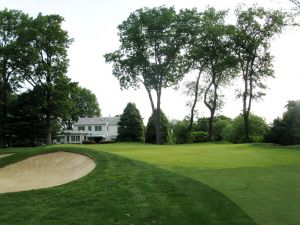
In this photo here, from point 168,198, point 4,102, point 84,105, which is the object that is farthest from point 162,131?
point 168,198

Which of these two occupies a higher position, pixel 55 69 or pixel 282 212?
pixel 55 69

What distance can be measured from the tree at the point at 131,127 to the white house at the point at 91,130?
84.5ft

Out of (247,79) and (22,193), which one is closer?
(22,193)

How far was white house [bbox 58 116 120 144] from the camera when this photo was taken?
90.5 metres

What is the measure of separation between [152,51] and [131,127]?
1870 centimetres

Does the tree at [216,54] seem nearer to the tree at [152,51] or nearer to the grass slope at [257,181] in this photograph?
the tree at [152,51]

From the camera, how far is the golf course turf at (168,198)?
8672 mm

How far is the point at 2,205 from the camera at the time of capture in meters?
10.1

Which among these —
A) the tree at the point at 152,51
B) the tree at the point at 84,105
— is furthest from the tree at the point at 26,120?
the tree at the point at 84,105

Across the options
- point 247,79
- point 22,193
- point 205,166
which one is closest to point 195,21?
point 247,79

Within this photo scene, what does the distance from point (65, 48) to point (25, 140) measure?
1705cm

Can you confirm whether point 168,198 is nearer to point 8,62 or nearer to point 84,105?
point 8,62

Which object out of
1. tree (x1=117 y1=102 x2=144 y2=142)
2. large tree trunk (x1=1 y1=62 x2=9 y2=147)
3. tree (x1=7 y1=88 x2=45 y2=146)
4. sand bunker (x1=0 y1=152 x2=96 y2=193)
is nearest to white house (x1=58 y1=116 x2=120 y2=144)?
tree (x1=117 y1=102 x2=144 y2=142)

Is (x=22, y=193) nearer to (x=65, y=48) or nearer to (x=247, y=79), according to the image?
(x=247, y=79)
